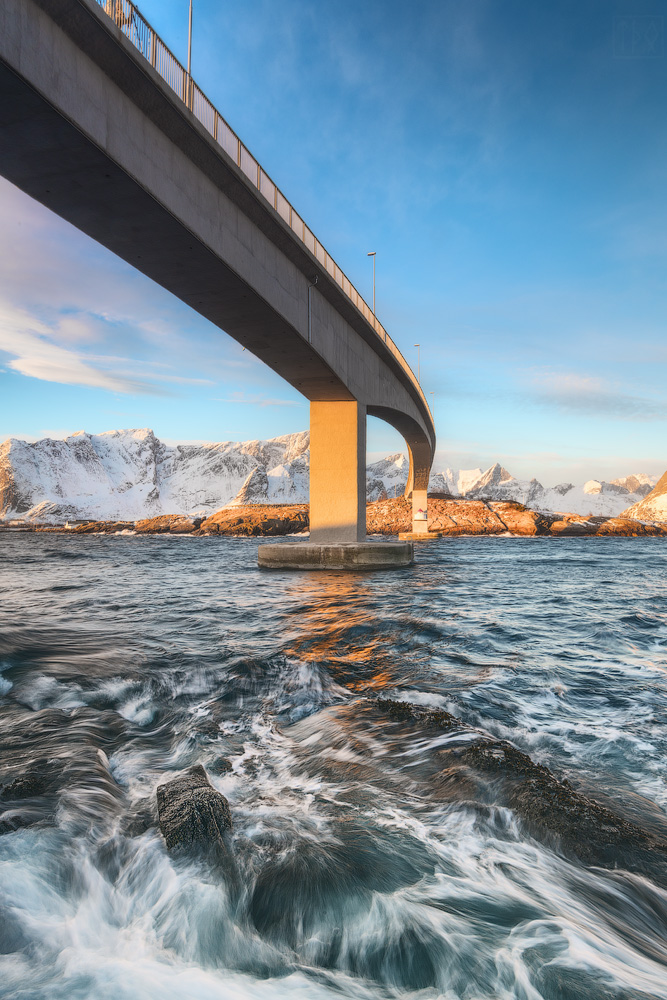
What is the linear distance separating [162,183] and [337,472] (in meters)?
14.2

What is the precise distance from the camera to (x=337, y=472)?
78.1ft

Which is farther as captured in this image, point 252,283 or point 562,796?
point 252,283

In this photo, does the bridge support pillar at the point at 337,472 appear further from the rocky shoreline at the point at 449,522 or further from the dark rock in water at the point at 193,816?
the rocky shoreline at the point at 449,522

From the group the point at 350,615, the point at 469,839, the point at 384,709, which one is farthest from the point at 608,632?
the point at 469,839

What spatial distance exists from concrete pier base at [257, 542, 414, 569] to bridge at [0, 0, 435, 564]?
688 centimetres

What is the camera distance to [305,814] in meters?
3.64

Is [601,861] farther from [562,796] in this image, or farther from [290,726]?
[290,726]

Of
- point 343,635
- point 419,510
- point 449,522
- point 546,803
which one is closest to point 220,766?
point 546,803

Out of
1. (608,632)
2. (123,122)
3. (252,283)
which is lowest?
(608,632)

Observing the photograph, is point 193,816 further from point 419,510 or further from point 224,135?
point 419,510

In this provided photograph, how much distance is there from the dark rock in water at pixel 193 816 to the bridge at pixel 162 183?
33.5ft

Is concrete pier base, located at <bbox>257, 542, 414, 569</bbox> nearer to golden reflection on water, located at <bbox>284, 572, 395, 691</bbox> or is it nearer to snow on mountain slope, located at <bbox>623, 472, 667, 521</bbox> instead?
golden reflection on water, located at <bbox>284, 572, 395, 691</bbox>

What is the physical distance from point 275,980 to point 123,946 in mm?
787

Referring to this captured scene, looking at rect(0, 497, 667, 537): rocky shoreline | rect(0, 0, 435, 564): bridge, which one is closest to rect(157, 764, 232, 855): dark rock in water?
rect(0, 0, 435, 564): bridge
